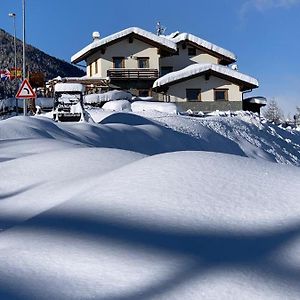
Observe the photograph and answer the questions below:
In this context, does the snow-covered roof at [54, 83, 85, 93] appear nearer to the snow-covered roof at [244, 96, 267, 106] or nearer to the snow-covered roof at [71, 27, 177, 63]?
the snow-covered roof at [71, 27, 177, 63]

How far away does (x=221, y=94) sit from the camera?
40688 mm

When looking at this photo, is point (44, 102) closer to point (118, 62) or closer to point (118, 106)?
point (118, 106)

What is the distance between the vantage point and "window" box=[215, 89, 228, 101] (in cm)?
4059

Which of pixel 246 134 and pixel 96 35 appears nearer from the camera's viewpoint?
pixel 246 134

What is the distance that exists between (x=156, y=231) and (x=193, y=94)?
37723 millimetres

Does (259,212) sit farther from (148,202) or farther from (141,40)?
(141,40)

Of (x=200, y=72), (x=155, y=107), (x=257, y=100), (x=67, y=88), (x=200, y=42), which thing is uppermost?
(x=200, y=42)

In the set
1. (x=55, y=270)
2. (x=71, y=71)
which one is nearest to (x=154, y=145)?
(x=55, y=270)

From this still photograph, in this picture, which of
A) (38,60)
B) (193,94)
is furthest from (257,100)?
(38,60)

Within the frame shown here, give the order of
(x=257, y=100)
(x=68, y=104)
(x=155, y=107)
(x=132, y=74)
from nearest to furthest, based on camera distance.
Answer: (x=68, y=104) → (x=155, y=107) → (x=132, y=74) → (x=257, y=100)

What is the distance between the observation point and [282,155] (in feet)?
69.1

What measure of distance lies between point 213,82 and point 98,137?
28.5m

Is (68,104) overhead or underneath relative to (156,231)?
overhead

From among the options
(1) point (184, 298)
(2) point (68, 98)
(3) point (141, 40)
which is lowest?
(1) point (184, 298)
